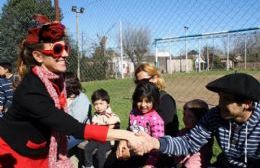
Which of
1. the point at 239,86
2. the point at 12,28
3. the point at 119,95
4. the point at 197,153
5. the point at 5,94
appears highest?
the point at 12,28

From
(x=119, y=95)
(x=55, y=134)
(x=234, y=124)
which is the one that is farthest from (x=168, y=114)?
(x=119, y=95)

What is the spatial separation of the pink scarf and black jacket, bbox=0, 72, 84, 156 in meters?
0.04

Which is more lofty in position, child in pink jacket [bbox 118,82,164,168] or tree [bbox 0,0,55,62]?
tree [bbox 0,0,55,62]

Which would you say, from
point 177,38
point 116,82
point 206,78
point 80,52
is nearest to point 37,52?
point 177,38

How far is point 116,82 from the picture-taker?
1831cm

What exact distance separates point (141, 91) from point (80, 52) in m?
8.52

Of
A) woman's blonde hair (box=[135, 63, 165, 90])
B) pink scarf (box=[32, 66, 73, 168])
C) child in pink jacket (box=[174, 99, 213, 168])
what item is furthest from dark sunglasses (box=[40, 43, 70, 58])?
woman's blonde hair (box=[135, 63, 165, 90])

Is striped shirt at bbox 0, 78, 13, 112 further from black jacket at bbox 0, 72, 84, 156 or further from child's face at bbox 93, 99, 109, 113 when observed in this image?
black jacket at bbox 0, 72, 84, 156

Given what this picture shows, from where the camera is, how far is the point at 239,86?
337 cm

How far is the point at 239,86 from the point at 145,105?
146 centimetres

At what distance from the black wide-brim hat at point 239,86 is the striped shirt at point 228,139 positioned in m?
0.15

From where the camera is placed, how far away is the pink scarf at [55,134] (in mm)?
3335

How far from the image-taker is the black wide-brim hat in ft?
11.0

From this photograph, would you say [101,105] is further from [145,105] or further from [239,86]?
[239,86]
